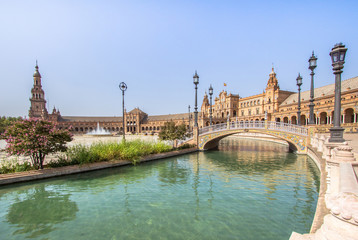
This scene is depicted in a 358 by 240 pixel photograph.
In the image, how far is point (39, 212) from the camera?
270 inches

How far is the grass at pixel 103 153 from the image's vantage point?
12.2 meters

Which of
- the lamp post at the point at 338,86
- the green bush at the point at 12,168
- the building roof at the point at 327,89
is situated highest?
the building roof at the point at 327,89

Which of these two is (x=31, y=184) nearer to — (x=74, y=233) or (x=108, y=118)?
(x=74, y=233)

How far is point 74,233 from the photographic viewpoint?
5.51 meters

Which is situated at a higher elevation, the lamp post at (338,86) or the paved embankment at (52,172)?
the lamp post at (338,86)

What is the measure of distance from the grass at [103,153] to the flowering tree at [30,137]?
62.8 inches

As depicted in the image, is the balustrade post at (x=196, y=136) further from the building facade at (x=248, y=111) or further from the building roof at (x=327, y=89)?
the building roof at (x=327, y=89)

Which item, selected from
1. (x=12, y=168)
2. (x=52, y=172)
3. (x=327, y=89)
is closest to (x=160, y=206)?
(x=52, y=172)

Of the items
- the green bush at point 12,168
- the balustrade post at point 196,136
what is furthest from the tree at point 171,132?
the green bush at point 12,168

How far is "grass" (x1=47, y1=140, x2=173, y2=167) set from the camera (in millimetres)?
12227

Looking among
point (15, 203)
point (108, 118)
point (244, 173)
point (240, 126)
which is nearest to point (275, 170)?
point (244, 173)

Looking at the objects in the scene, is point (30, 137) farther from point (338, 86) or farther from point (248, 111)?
point (248, 111)

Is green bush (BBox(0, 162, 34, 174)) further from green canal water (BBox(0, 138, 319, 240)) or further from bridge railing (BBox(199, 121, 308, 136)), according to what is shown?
bridge railing (BBox(199, 121, 308, 136))

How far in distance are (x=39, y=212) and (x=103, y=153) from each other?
6661 millimetres
